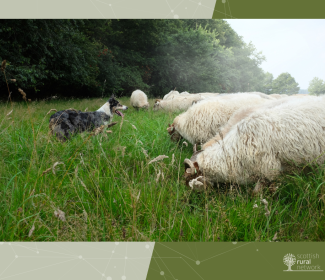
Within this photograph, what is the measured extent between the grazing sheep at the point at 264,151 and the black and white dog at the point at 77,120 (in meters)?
2.59

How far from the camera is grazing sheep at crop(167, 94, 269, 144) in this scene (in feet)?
15.2

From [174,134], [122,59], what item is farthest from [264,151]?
[122,59]

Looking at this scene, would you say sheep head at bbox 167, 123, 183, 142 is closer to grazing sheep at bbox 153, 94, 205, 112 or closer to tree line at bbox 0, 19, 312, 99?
tree line at bbox 0, 19, 312, 99

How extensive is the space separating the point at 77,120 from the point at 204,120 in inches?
124

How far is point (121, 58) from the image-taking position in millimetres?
10492

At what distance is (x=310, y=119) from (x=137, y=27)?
8.61 m

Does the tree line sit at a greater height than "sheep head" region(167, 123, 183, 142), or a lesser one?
greater

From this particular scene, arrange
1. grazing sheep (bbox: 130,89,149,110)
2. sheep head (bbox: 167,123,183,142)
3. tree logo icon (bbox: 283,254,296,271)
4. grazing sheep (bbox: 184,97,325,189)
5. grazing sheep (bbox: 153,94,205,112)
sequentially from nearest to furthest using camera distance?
tree logo icon (bbox: 283,254,296,271) → grazing sheep (bbox: 184,97,325,189) → sheep head (bbox: 167,123,183,142) → grazing sheep (bbox: 153,94,205,112) → grazing sheep (bbox: 130,89,149,110)

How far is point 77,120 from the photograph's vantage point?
202 inches

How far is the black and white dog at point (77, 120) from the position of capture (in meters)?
4.62

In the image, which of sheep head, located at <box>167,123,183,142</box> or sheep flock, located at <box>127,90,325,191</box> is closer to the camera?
sheep flock, located at <box>127,90,325,191</box>

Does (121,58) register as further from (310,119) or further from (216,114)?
(310,119)

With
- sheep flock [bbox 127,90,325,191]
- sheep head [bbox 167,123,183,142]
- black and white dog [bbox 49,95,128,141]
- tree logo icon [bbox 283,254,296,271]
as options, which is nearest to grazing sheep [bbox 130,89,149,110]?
black and white dog [bbox 49,95,128,141]

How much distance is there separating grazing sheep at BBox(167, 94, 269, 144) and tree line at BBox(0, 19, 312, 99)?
1.06m
